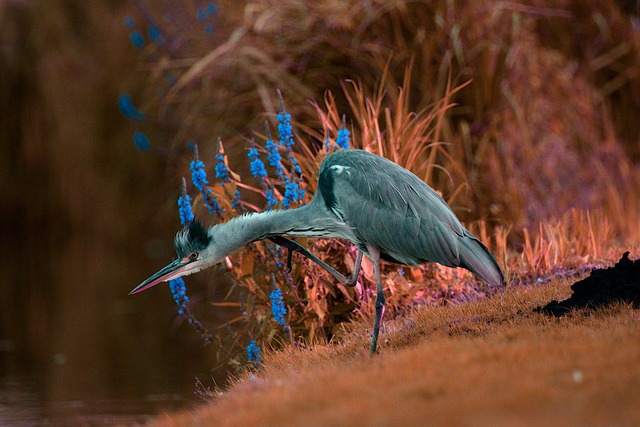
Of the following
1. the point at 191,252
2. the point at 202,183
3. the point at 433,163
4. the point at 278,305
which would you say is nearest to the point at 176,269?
the point at 191,252

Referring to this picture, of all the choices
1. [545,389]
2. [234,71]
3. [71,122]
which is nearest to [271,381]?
[545,389]

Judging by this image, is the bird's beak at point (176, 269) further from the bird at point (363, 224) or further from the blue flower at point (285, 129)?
the blue flower at point (285, 129)

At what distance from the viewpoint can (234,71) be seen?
32.4 ft

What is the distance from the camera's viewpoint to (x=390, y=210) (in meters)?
5.79

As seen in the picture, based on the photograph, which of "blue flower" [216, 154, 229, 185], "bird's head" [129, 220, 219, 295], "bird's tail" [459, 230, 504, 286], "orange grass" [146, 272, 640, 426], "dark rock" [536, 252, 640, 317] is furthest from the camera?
"blue flower" [216, 154, 229, 185]

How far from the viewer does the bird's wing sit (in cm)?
575

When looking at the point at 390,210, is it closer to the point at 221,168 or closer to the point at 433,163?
the point at 221,168

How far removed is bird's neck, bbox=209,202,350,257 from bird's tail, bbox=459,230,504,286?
731 millimetres

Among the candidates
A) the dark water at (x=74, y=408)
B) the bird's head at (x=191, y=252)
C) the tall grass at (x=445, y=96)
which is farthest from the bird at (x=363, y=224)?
the tall grass at (x=445, y=96)

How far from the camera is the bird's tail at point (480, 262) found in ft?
18.3

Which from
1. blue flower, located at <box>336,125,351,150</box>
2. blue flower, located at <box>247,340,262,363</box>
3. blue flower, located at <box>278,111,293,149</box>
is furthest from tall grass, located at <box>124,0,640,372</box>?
blue flower, located at <box>247,340,262,363</box>

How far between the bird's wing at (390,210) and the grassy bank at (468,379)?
1.65 ft

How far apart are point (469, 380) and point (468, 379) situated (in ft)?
0.04

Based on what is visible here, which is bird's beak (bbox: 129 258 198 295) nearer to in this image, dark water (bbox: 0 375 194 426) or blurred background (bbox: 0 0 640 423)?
dark water (bbox: 0 375 194 426)
